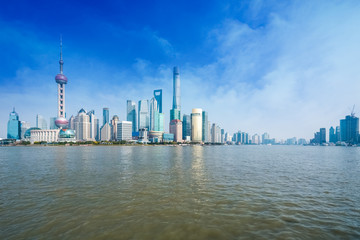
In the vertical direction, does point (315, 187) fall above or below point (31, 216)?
below

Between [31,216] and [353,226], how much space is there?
2829cm

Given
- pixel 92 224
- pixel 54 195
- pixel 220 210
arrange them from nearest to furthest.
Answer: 1. pixel 92 224
2. pixel 220 210
3. pixel 54 195

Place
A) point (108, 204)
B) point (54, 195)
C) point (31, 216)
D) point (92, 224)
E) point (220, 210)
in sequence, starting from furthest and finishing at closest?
point (54, 195) < point (108, 204) < point (220, 210) < point (31, 216) < point (92, 224)

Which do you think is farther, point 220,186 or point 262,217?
point 220,186

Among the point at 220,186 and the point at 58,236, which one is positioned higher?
the point at 58,236

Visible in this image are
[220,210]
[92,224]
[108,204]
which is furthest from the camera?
[108,204]

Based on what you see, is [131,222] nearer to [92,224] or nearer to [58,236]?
[92,224]

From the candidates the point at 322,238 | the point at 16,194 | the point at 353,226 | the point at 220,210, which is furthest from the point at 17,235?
the point at 353,226

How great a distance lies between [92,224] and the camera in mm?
13938

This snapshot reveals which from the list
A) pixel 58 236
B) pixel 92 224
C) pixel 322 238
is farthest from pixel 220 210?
pixel 58 236

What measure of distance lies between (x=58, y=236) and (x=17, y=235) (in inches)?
119

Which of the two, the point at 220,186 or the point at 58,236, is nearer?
the point at 58,236

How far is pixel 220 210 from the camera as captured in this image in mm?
17281

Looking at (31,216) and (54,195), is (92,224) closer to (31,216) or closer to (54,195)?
(31,216)
